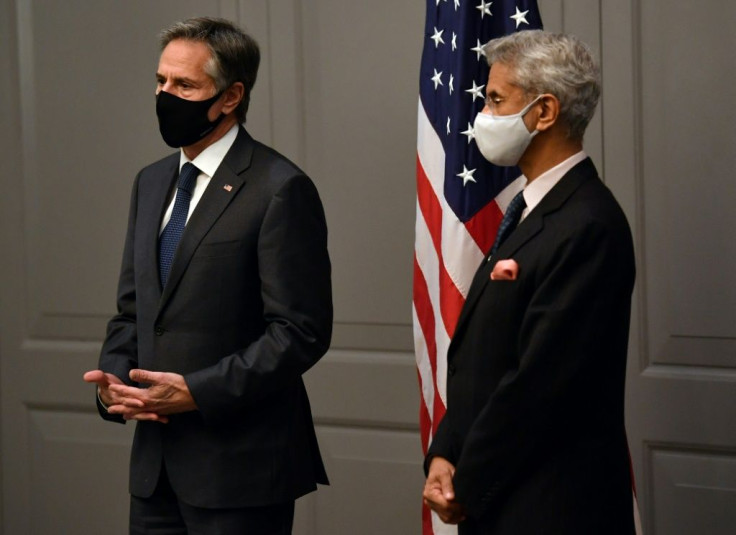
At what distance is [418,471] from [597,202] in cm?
164

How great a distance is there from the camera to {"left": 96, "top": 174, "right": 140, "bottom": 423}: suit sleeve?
2.22 m

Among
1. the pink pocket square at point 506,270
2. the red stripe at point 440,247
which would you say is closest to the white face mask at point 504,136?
the pink pocket square at point 506,270

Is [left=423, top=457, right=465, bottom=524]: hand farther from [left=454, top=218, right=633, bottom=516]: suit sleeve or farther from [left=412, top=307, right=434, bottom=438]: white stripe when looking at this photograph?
[left=412, top=307, right=434, bottom=438]: white stripe

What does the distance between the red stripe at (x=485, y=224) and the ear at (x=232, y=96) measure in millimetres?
600

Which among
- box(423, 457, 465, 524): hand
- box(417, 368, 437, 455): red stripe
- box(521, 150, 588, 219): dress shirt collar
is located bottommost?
box(417, 368, 437, 455): red stripe

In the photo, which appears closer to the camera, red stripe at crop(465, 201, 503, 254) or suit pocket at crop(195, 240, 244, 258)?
suit pocket at crop(195, 240, 244, 258)

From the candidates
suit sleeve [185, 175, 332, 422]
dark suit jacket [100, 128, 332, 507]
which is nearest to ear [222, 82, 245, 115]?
dark suit jacket [100, 128, 332, 507]

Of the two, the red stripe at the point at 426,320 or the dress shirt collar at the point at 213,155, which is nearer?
the dress shirt collar at the point at 213,155

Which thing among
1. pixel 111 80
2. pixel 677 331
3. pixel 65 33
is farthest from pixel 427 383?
pixel 65 33

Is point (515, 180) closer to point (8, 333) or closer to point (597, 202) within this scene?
point (597, 202)

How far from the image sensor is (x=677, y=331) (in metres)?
2.83

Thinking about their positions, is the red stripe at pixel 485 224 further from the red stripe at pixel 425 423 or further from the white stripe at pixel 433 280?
the red stripe at pixel 425 423

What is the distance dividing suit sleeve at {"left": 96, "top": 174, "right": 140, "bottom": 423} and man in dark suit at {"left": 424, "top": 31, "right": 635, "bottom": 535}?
72 cm

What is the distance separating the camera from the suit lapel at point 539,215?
69.6 inches
